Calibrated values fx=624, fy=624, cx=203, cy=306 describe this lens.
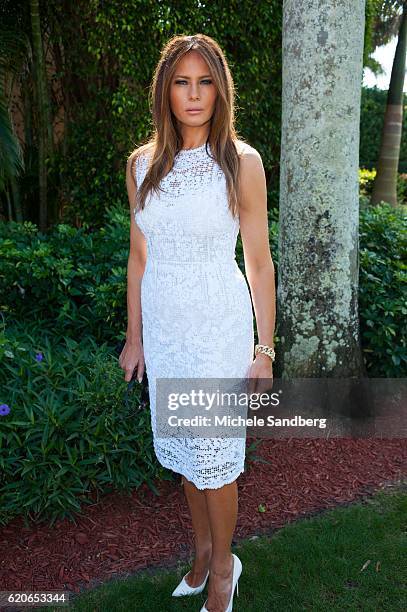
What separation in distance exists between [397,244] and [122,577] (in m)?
2.95

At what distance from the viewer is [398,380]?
13.7 feet

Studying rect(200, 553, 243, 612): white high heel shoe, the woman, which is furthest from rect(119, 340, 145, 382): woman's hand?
rect(200, 553, 243, 612): white high heel shoe

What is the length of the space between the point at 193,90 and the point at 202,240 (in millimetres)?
511

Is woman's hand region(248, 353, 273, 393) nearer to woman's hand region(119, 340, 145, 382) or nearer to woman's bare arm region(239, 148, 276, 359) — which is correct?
woman's bare arm region(239, 148, 276, 359)

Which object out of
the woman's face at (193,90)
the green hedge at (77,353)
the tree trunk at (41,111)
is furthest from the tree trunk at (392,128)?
the woman's face at (193,90)

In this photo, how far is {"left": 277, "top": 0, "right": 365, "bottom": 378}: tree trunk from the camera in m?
3.41

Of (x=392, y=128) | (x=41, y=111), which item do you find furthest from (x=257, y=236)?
(x=392, y=128)

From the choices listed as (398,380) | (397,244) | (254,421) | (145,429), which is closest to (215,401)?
(145,429)

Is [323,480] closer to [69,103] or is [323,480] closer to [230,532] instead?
[230,532]

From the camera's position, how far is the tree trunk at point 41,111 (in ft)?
18.4

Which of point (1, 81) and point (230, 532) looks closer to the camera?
point (230, 532)

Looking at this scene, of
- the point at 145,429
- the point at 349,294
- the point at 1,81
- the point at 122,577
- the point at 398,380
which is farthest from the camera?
the point at 1,81

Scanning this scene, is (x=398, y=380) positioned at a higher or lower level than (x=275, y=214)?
lower

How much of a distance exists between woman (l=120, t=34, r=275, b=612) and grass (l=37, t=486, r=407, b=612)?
449 millimetres
